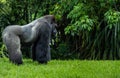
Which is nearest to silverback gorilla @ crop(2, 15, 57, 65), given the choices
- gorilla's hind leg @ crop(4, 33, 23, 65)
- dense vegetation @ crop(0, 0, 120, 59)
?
gorilla's hind leg @ crop(4, 33, 23, 65)

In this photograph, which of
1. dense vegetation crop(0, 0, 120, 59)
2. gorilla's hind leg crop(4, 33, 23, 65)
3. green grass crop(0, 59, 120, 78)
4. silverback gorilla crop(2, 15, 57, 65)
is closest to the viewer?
green grass crop(0, 59, 120, 78)

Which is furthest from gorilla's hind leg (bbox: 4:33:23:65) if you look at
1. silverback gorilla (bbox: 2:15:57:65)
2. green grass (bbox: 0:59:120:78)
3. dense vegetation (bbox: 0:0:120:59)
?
dense vegetation (bbox: 0:0:120:59)

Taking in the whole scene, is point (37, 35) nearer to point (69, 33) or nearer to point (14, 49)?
point (14, 49)

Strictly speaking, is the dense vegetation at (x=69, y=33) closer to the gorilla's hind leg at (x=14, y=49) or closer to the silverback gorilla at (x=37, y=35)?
the silverback gorilla at (x=37, y=35)

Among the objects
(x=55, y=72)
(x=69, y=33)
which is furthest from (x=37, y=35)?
(x=69, y=33)

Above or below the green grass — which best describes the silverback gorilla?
above

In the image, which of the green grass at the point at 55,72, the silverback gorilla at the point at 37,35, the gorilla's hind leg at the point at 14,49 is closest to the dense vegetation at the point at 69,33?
the silverback gorilla at the point at 37,35

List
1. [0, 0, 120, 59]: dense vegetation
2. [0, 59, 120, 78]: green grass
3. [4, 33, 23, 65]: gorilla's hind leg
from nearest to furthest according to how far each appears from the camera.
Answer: [0, 59, 120, 78]: green grass < [4, 33, 23, 65]: gorilla's hind leg < [0, 0, 120, 59]: dense vegetation

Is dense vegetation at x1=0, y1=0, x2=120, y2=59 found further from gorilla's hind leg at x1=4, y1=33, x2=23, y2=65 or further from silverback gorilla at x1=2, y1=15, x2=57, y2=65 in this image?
gorilla's hind leg at x1=4, y1=33, x2=23, y2=65

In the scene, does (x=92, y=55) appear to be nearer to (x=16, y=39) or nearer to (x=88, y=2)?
(x=16, y=39)

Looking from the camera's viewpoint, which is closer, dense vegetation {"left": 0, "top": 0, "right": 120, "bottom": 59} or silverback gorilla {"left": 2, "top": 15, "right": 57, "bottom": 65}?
silverback gorilla {"left": 2, "top": 15, "right": 57, "bottom": 65}

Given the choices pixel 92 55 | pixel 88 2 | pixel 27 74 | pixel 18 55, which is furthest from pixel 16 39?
pixel 92 55

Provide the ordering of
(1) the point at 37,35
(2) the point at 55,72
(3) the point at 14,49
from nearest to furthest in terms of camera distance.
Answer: (2) the point at 55,72, (3) the point at 14,49, (1) the point at 37,35

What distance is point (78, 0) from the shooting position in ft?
24.7
